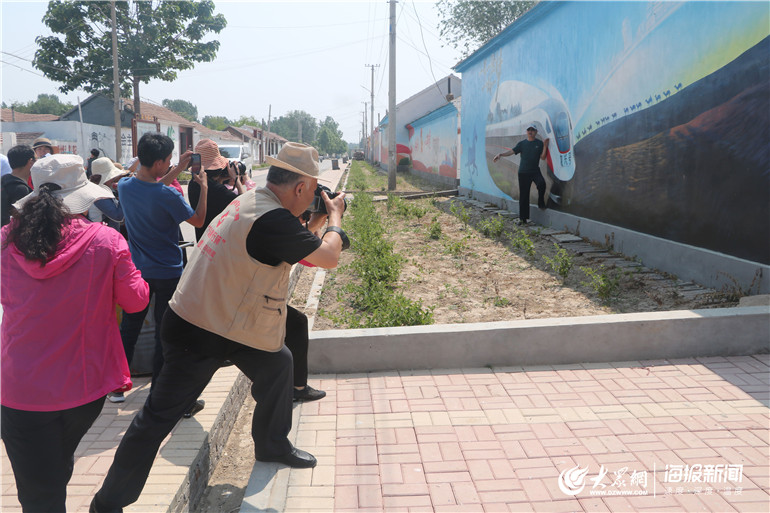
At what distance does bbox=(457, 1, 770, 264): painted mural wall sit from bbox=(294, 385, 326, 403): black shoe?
428 centimetres

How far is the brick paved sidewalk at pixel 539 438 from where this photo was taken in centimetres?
272

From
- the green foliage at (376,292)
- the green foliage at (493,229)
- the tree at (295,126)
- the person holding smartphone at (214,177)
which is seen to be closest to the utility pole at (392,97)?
the green foliage at (493,229)

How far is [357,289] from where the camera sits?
19.6 ft

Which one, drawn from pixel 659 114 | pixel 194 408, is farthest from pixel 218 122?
pixel 194 408

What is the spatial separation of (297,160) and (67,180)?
0.99 metres

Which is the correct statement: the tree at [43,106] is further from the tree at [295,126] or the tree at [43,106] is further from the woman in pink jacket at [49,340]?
the woman in pink jacket at [49,340]

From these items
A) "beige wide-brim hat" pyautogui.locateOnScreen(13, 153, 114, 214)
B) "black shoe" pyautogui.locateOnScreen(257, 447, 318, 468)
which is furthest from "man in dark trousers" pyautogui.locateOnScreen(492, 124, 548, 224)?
"beige wide-brim hat" pyautogui.locateOnScreen(13, 153, 114, 214)

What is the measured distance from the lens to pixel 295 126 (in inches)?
6093

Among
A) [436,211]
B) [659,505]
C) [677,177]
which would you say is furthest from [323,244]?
[436,211]

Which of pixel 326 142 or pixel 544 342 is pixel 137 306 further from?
pixel 326 142

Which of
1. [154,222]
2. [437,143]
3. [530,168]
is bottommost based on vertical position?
[154,222]

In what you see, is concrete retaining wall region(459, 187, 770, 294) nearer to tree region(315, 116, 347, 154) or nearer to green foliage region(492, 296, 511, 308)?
green foliage region(492, 296, 511, 308)

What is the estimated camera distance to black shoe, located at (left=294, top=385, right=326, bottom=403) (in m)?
3.79

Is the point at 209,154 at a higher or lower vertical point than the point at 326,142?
lower
